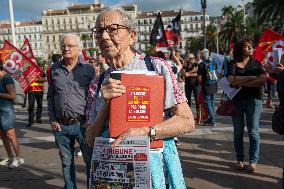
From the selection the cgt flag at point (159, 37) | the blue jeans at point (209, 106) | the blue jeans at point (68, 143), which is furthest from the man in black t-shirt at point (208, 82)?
the blue jeans at point (68, 143)

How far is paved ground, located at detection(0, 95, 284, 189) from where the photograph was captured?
487cm

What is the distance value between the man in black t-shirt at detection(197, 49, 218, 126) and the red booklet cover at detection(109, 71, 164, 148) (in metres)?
7.22

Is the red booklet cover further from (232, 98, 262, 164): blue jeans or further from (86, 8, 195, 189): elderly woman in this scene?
(232, 98, 262, 164): blue jeans

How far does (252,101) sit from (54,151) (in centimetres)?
362

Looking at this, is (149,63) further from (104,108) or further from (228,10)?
(228,10)

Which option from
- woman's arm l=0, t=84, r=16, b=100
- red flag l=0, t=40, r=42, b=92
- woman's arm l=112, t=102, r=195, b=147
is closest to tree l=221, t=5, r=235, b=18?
red flag l=0, t=40, r=42, b=92

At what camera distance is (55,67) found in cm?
417

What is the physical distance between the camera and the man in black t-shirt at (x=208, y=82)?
8898mm

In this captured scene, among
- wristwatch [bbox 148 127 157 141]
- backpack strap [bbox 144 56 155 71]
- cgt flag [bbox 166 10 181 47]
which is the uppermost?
cgt flag [bbox 166 10 181 47]

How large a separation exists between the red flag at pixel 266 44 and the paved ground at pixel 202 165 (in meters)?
1.50

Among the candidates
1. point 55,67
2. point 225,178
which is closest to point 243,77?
point 225,178

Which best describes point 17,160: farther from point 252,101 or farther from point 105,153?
point 105,153

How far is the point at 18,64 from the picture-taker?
8.64m

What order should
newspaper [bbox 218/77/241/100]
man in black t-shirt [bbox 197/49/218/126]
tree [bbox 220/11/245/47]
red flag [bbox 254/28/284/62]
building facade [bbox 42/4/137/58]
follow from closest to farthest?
newspaper [bbox 218/77/241/100] → red flag [bbox 254/28/284/62] → man in black t-shirt [bbox 197/49/218/126] → tree [bbox 220/11/245/47] → building facade [bbox 42/4/137/58]
